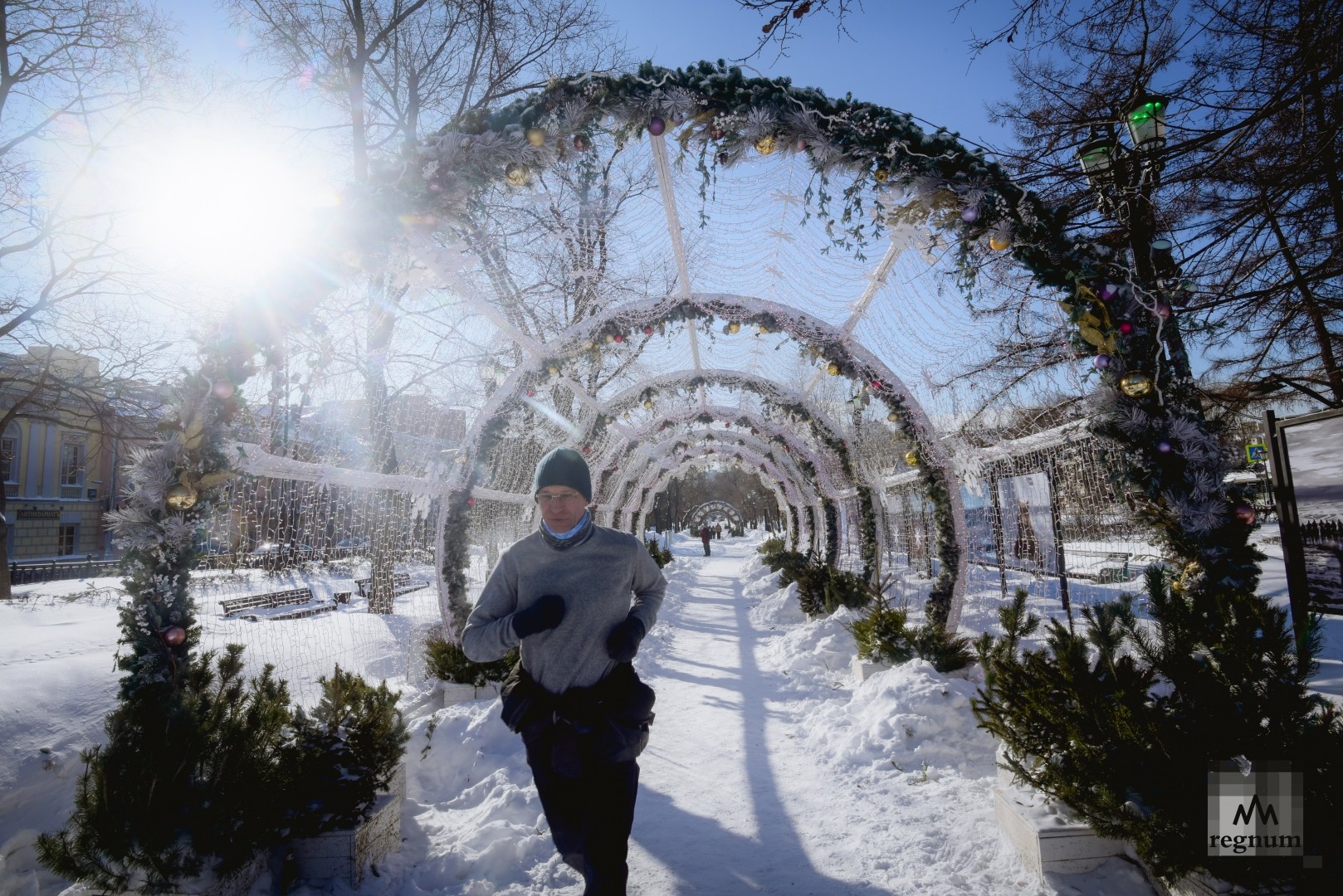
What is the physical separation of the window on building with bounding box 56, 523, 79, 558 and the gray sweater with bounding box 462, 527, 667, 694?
3989 centimetres

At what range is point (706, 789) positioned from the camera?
13.8 feet

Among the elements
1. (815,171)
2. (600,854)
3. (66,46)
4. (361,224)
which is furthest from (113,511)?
(66,46)

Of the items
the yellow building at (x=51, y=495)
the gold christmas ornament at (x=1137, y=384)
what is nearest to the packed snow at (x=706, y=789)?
the gold christmas ornament at (x=1137, y=384)

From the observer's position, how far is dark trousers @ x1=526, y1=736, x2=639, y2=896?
2375 mm

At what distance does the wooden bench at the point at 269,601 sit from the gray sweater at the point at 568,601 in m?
8.62

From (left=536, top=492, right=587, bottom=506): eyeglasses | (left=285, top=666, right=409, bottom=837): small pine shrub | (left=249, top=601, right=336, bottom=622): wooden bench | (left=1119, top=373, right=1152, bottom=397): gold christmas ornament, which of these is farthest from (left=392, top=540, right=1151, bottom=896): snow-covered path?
(left=249, top=601, right=336, bottom=622): wooden bench

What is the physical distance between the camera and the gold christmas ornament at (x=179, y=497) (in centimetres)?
305

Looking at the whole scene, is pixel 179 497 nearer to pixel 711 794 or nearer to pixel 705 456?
pixel 711 794

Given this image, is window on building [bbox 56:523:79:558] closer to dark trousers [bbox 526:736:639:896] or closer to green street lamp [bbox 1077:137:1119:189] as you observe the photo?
dark trousers [bbox 526:736:639:896]

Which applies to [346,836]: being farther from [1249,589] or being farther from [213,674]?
[1249,589]

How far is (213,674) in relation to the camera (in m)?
3.06

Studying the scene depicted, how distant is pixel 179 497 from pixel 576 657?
2105 mm

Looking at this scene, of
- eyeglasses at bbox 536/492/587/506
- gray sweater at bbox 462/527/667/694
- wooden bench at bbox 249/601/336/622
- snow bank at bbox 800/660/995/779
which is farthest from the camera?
wooden bench at bbox 249/601/336/622

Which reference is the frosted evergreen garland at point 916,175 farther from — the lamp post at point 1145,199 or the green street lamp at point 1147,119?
the green street lamp at point 1147,119
